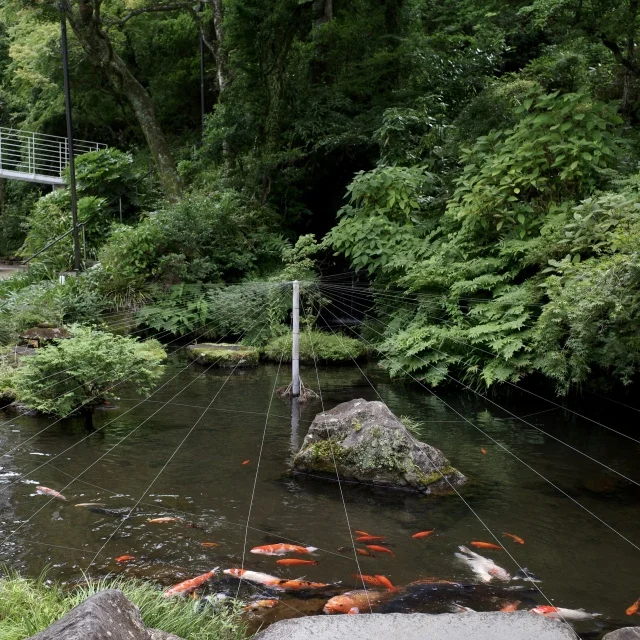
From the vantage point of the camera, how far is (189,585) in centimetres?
472

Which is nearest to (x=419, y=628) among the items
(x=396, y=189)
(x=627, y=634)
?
(x=627, y=634)

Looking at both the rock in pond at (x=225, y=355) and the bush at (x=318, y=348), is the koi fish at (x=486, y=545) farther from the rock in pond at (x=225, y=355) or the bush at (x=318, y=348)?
the rock in pond at (x=225, y=355)

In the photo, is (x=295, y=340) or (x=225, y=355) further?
(x=225, y=355)

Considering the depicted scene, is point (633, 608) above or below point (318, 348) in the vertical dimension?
below

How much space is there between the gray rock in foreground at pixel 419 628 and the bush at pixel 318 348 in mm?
9474

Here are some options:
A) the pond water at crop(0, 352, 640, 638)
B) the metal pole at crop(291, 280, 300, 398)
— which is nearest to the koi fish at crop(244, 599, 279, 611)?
the pond water at crop(0, 352, 640, 638)

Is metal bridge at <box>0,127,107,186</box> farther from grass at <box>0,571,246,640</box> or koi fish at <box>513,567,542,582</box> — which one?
koi fish at <box>513,567,542,582</box>

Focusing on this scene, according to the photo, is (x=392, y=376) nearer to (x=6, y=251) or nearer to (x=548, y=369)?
(x=548, y=369)

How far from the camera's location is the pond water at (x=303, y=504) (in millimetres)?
5027

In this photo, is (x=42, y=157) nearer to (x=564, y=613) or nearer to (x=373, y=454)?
(x=373, y=454)

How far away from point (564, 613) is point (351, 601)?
1418 millimetres

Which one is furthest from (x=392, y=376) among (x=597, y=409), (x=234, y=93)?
(x=234, y=93)

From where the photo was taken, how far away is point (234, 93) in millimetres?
17469

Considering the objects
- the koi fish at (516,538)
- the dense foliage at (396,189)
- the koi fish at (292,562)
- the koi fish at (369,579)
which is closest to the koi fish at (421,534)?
the koi fish at (516,538)
